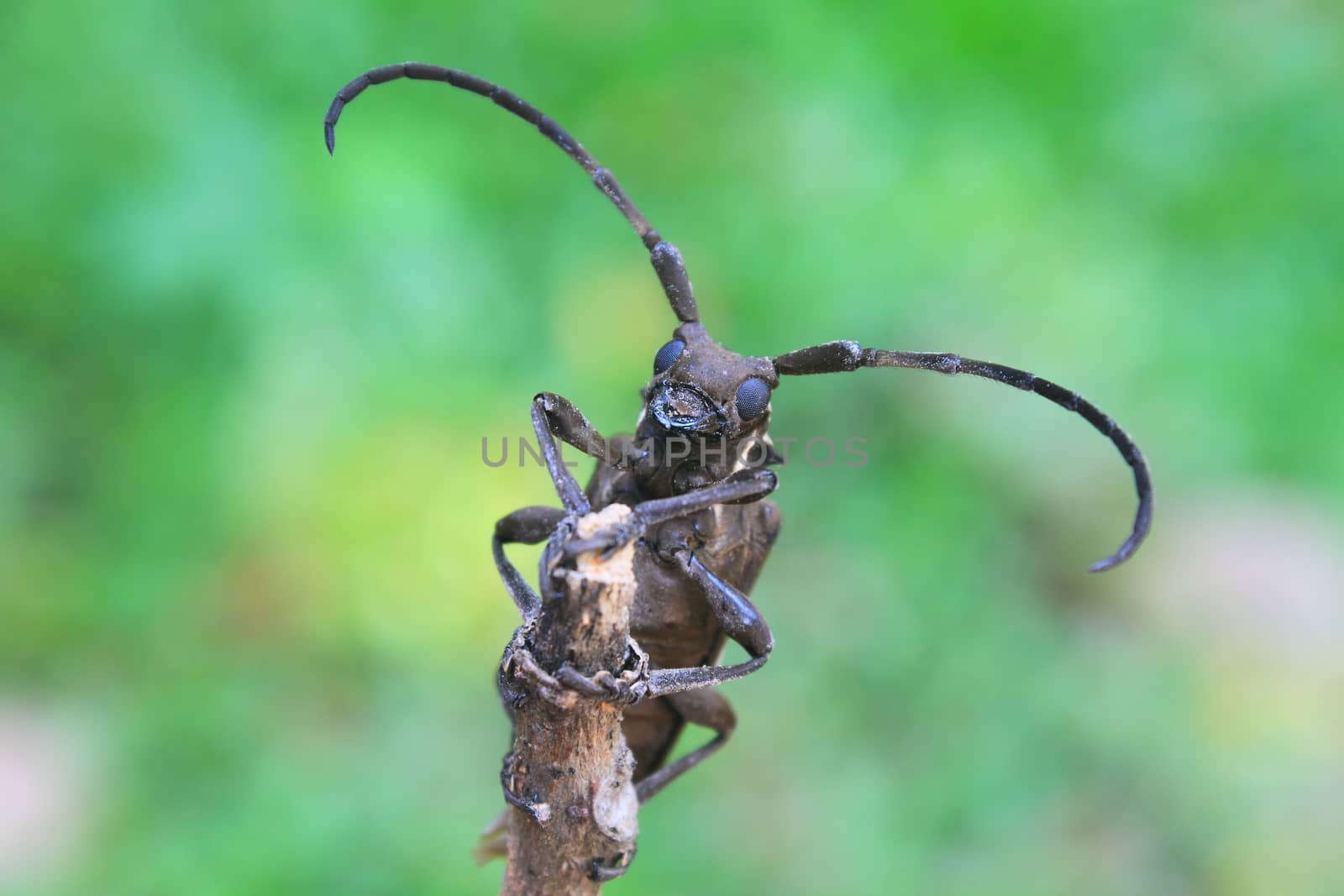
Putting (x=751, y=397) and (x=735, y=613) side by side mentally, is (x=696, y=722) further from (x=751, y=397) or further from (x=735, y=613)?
(x=751, y=397)

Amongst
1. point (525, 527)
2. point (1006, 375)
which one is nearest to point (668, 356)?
point (525, 527)

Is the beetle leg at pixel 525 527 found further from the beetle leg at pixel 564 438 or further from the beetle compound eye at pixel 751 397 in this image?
the beetle compound eye at pixel 751 397

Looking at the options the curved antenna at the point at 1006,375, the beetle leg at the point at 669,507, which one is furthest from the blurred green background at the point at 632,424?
the beetle leg at the point at 669,507

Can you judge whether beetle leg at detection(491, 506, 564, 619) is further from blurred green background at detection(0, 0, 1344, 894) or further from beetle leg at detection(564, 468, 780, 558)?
blurred green background at detection(0, 0, 1344, 894)

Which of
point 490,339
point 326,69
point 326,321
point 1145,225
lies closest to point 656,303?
point 490,339

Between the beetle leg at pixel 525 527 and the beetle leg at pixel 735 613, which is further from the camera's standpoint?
the beetle leg at pixel 525 527

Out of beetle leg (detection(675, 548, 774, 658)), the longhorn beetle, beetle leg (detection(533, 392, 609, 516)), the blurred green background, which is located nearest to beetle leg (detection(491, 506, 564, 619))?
the longhorn beetle

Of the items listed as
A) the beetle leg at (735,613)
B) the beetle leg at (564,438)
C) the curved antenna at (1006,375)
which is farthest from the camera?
the beetle leg at (735,613)
